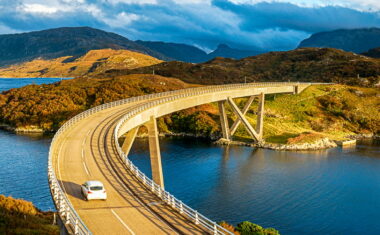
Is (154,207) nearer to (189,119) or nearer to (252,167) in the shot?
(252,167)

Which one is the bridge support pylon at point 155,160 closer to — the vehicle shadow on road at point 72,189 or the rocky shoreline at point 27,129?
the vehicle shadow on road at point 72,189

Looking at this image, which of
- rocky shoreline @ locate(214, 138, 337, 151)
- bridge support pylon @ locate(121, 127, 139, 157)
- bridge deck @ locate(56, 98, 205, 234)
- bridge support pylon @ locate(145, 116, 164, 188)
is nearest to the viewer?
bridge deck @ locate(56, 98, 205, 234)

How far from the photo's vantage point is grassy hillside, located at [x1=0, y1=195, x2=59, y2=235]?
32.7m

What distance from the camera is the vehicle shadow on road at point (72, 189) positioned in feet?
109

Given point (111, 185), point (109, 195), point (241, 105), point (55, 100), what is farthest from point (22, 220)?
point (241, 105)

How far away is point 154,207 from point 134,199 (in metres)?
2.45

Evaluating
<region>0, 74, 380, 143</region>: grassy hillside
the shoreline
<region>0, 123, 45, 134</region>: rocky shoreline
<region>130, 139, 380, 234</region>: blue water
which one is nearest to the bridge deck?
<region>130, 139, 380, 234</region>: blue water

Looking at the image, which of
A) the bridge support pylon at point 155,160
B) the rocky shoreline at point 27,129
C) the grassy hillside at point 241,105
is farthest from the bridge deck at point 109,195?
the rocky shoreline at point 27,129

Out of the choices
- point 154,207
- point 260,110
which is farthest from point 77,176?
point 260,110

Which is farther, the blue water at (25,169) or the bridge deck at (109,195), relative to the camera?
the blue water at (25,169)

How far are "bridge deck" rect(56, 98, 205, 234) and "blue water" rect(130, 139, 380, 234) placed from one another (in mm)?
16335

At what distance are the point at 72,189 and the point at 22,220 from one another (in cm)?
671

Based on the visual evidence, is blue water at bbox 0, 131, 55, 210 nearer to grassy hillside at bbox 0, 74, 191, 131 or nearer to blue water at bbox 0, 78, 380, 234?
blue water at bbox 0, 78, 380, 234

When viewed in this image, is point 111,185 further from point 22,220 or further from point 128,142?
point 128,142
